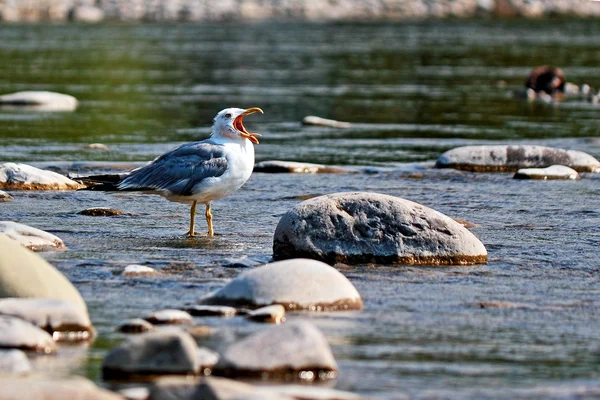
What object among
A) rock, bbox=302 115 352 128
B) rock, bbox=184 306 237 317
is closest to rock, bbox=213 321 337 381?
rock, bbox=184 306 237 317

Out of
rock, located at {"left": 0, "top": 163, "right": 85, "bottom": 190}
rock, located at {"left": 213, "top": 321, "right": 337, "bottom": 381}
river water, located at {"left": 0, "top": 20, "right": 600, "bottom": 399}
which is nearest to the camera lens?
rock, located at {"left": 213, "top": 321, "right": 337, "bottom": 381}

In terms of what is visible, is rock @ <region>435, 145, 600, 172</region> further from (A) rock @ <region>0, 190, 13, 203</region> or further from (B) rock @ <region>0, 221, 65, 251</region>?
(B) rock @ <region>0, 221, 65, 251</region>

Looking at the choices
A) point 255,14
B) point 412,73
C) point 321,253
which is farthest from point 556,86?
point 255,14

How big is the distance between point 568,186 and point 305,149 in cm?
485

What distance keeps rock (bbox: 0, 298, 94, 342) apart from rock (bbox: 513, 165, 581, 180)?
28.1 feet

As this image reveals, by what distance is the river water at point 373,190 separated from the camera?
7.08m

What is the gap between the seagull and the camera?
36.2 ft

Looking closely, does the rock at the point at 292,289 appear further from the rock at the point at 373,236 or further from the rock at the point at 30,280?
the rock at the point at 373,236

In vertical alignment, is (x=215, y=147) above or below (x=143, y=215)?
above

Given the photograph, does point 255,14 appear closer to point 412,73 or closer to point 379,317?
point 412,73

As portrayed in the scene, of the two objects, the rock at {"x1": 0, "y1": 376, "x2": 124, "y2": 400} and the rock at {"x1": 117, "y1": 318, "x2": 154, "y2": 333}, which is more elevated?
the rock at {"x1": 0, "y1": 376, "x2": 124, "y2": 400}

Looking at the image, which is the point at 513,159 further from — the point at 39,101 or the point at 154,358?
the point at 39,101

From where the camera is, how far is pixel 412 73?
35.5 metres

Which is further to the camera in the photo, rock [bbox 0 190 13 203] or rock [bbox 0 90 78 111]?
rock [bbox 0 90 78 111]
